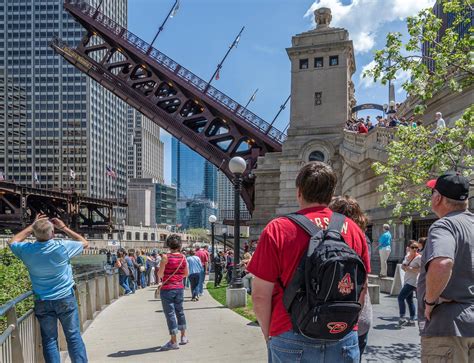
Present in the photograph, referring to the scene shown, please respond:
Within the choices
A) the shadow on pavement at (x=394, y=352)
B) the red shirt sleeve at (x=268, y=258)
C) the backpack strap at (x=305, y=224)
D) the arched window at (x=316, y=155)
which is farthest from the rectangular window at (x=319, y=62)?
the red shirt sleeve at (x=268, y=258)

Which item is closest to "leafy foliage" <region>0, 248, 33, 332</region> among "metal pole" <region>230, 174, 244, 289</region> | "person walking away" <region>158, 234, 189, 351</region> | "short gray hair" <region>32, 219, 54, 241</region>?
"short gray hair" <region>32, 219, 54, 241</region>

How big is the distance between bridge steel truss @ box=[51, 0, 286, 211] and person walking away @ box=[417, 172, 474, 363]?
103ft

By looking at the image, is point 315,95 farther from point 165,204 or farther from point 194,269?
point 165,204

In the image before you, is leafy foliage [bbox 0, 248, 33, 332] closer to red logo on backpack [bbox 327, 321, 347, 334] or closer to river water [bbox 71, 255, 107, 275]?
river water [bbox 71, 255, 107, 275]

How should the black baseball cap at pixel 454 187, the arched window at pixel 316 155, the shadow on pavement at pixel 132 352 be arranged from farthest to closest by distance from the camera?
the arched window at pixel 316 155 < the shadow on pavement at pixel 132 352 < the black baseball cap at pixel 454 187

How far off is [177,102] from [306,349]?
3515cm

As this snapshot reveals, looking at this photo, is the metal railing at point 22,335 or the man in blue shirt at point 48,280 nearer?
the metal railing at point 22,335

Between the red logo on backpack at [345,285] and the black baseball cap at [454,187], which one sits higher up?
the black baseball cap at [454,187]

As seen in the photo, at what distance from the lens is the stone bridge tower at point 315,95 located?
96.0 ft

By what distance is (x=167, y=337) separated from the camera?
26.3ft

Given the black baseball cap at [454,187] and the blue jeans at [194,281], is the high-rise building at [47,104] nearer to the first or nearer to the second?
the blue jeans at [194,281]

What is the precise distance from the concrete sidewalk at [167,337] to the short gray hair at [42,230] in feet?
8.70

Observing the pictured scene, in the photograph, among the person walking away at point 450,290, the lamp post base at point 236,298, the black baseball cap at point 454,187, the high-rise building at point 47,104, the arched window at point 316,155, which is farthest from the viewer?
the high-rise building at point 47,104

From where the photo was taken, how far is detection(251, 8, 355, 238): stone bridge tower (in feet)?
96.0
